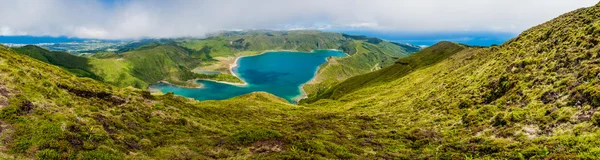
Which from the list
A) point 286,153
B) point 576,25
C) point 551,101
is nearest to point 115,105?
point 286,153

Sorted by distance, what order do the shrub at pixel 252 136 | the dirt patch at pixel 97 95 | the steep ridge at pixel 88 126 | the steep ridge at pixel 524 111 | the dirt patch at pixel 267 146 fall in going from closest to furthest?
the steep ridge at pixel 88 126 < the steep ridge at pixel 524 111 < the dirt patch at pixel 267 146 < the shrub at pixel 252 136 < the dirt patch at pixel 97 95

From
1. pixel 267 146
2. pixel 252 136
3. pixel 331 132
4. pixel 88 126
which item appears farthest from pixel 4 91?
pixel 331 132

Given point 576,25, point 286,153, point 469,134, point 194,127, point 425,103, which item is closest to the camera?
point 286,153

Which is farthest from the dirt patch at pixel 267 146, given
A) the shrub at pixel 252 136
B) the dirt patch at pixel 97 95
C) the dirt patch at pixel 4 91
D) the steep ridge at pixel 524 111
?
the dirt patch at pixel 4 91

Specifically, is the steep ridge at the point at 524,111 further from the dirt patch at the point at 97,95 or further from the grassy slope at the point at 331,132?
the dirt patch at the point at 97,95

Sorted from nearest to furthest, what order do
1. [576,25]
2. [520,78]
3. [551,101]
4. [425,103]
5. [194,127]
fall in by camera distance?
[551,101] < [194,127] < [520,78] < [576,25] < [425,103]

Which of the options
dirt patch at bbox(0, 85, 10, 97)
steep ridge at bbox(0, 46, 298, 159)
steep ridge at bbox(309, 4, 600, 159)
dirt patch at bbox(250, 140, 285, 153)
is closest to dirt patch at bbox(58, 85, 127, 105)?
steep ridge at bbox(0, 46, 298, 159)

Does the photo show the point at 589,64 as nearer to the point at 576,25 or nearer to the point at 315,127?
the point at 576,25

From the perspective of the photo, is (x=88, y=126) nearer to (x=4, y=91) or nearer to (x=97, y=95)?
(x=4, y=91)
